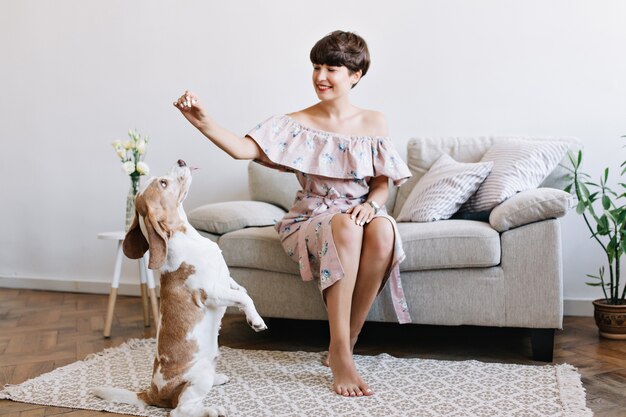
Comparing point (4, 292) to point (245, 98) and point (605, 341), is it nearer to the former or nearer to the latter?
point (245, 98)

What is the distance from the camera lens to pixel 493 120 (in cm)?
345

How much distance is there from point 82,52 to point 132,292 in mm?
1464

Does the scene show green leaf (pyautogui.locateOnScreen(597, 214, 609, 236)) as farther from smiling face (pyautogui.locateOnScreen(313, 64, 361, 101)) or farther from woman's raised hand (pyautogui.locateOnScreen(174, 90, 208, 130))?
woman's raised hand (pyautogui.locateOnScreen(174, 90, 208, 130))

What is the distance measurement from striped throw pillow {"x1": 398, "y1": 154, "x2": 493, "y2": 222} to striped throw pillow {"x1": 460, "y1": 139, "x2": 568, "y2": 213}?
1.8 inches

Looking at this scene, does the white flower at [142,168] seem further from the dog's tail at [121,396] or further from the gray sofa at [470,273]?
the dog's tail at [121,396]

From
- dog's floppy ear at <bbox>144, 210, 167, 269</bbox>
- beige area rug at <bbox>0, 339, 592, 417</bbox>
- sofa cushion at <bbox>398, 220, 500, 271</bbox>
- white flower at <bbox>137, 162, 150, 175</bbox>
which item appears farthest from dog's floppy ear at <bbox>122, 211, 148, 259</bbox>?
white flower at <bbox>137, 162, 150, 175</bbox>

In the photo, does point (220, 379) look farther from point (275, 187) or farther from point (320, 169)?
point (275, 187)

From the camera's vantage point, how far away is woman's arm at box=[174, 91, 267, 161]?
6.92 ft

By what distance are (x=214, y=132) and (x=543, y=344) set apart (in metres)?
1.41

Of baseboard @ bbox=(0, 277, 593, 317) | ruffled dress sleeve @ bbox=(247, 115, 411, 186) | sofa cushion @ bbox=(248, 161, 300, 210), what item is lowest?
baseboard @ bbox=(0, 277, 593, 317)

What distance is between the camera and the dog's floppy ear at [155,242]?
6.57ft

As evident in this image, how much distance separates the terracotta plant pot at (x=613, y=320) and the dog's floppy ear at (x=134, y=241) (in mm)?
1916

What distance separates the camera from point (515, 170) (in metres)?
2.87

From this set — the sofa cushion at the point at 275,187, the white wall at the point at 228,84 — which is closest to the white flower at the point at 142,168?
the sofa cushion at the point at 275,187
